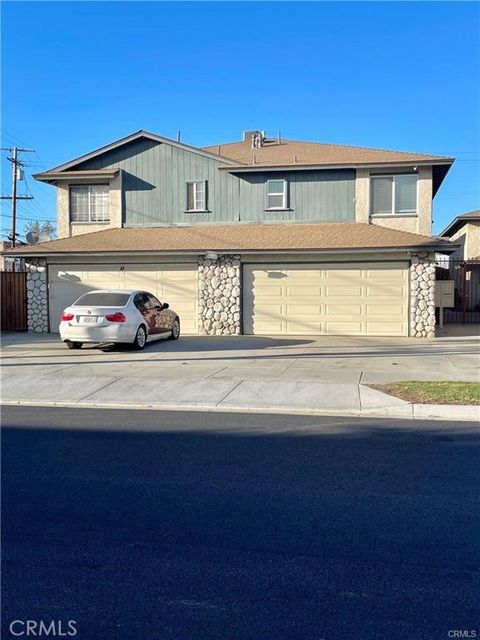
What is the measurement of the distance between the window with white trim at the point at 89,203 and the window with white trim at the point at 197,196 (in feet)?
10.6

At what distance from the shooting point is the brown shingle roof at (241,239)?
18250 millimetres

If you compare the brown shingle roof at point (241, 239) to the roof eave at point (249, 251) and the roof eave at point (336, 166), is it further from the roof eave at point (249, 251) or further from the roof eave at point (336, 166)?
the roof eave at point (336, 166)

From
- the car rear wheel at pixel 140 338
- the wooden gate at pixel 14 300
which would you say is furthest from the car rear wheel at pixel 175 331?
the wooden gate at pixel 14 300

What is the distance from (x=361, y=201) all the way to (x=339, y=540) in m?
17.3

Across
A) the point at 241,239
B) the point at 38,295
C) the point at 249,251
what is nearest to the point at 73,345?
the point at 38,295

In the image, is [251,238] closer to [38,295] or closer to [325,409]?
[38,295]

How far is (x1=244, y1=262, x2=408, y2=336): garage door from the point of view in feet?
61.3

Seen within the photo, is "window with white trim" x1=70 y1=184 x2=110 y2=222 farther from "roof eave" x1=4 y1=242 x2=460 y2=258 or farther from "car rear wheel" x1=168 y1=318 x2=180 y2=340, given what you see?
"car rear wheel" x1=168 y1=318 x2=180 y2=340

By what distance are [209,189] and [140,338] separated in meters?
8.20

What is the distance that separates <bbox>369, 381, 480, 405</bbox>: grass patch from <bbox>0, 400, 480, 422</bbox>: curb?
266mm

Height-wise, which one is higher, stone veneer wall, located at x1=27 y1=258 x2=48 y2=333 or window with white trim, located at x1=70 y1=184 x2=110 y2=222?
window with white trim, located at x1=70 y1=184 x2=110 y2=222

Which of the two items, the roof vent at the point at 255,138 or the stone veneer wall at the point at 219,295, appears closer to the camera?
the stone veneer wall at the point at 219,295

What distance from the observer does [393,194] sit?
66.6ft

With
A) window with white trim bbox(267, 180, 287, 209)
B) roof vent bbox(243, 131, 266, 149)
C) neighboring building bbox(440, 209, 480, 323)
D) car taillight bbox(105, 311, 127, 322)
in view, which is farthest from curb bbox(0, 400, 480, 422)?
roof vent bbox(243, 131, 266, 149)
